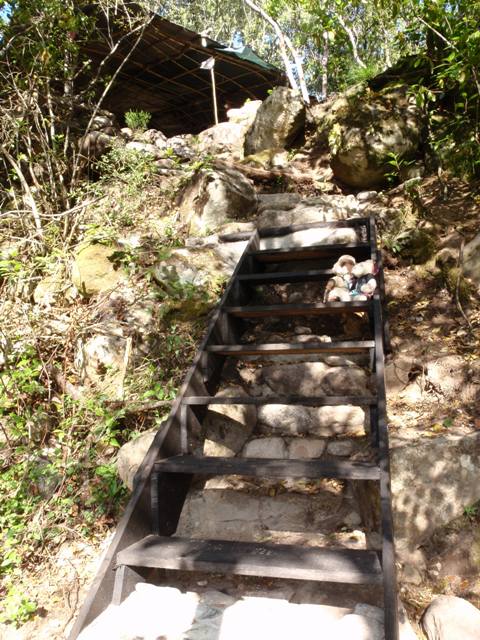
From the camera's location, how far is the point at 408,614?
1.89m

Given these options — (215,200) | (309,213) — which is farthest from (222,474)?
(215,200)

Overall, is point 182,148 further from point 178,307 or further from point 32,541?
point 32,541

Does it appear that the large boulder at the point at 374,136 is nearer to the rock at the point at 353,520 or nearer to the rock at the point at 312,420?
the rock at the point at 312,420

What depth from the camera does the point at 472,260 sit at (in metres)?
3.69

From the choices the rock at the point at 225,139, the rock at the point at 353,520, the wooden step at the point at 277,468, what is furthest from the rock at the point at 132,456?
the rock at the point at 225,139

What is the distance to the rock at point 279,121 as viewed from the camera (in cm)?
830

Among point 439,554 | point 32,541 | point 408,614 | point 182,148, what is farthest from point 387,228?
point 182,148

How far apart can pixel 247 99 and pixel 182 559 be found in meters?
13.0

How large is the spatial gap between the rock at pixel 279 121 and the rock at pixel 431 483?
7.20 meters

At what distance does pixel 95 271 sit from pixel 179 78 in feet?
30.3

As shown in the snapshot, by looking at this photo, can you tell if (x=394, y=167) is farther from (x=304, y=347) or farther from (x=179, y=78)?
(x=179, y=78)

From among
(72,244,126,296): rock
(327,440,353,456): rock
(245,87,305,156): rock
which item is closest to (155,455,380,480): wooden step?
(327,440,353,456): rock

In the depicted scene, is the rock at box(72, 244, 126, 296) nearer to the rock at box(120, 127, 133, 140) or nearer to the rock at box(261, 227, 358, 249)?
the rock at box(261, 227, 358, 249)

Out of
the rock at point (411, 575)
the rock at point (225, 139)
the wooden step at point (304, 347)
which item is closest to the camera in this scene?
the rock at point (411, 575)
